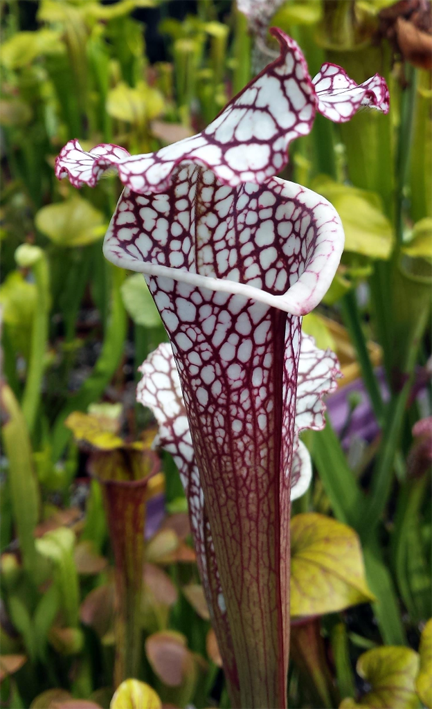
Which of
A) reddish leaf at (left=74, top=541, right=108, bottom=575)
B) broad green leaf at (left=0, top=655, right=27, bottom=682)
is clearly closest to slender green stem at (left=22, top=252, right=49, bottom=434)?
reddish leaf at (left=74, top=541, right=108, bottom=575)

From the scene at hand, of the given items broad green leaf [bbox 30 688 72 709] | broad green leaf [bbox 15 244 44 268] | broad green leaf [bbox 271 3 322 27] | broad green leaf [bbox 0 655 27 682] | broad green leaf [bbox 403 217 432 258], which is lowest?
broad green leaf [bbox 30 688 72 709]

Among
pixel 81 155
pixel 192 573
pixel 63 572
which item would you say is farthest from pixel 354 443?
pixel 81 155

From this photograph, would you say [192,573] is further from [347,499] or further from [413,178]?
[413,178]

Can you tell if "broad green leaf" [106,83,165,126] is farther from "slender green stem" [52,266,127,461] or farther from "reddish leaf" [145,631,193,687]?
"reddish leaf" [145,631,193,687]

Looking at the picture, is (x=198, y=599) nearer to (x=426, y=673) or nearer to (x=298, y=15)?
(x=426, y=673)

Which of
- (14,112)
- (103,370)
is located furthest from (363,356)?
(14,112)

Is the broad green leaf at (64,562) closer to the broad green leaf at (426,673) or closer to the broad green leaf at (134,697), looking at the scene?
the broad green leaf at (134,697)
